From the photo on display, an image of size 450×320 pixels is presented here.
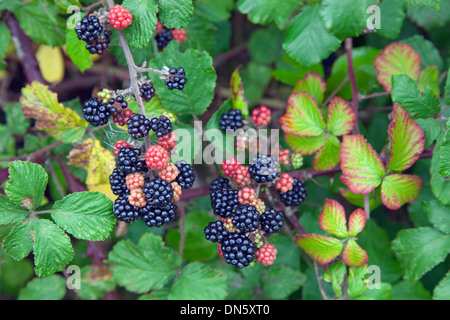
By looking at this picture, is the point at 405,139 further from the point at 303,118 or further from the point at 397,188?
the point at 303,118

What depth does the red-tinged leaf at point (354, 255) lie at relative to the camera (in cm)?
164

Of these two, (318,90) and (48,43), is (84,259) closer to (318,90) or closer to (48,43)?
(48,43)

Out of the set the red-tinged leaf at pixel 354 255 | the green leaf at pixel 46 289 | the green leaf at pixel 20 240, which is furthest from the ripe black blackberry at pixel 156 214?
the green leaf at pixel 46 289

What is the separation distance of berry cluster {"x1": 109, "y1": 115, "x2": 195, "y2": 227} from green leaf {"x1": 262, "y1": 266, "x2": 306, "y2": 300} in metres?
0.95

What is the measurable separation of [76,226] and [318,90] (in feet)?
4.25

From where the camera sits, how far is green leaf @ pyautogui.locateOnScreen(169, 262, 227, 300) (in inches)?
74.0

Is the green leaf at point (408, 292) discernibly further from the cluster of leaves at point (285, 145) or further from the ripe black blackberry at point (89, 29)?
the ripe black blackberry at point (89, 29)

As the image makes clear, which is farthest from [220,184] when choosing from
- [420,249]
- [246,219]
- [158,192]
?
[420,249]

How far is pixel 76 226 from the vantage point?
58.7 inches

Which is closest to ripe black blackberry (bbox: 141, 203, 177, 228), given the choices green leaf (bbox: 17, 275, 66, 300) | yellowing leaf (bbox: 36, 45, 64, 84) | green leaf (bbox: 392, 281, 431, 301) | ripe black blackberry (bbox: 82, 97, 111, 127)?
ripe black blackberry (bbox: 82, 97, 111, 127)

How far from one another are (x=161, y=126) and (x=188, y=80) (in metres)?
0.49

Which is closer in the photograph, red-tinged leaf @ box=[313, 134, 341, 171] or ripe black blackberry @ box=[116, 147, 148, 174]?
ripe black blackberry @ box=[116, 147, 148, 174]

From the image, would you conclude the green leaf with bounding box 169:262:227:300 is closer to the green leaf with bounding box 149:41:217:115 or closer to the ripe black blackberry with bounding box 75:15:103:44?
the green leaf with bounding box 149:41:217:115
